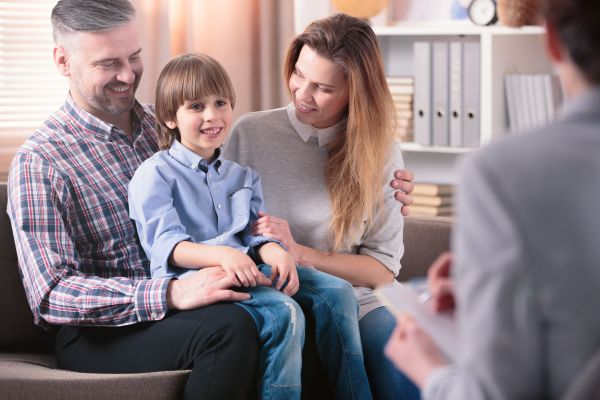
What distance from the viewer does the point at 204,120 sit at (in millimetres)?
2051

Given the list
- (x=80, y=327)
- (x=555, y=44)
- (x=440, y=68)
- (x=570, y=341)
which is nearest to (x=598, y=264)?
(x=570, y=341)

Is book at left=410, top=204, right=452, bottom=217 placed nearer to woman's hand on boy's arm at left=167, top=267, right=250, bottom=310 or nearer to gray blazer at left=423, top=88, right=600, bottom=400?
woman's hand on boy's arm at left=167, top=267, right=250, bottom=310

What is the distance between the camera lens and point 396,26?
354 centimetres

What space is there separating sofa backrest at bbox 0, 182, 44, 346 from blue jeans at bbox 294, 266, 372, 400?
0.68m

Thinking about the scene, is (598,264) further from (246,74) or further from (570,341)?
(246,74)

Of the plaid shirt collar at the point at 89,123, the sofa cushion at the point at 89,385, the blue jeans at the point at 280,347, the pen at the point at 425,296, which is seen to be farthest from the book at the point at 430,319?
the plaid shirt collar at the point at 89,123

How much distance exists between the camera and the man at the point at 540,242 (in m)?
0.78

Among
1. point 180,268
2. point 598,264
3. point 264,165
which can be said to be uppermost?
point 598,264

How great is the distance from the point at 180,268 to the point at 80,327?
266 mm

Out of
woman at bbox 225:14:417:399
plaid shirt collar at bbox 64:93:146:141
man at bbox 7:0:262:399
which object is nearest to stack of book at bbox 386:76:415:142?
woman at bbox 225:14:417:399

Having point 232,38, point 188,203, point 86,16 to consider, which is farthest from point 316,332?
point 232,38

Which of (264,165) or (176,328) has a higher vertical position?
(264,165)

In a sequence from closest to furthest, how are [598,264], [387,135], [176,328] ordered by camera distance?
[598,264], [176,328], [387,135]

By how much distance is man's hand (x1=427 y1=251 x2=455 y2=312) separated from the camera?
0.96 metres
